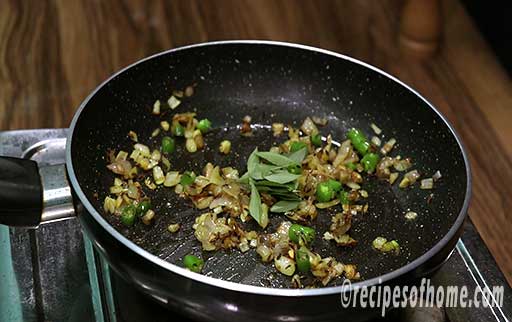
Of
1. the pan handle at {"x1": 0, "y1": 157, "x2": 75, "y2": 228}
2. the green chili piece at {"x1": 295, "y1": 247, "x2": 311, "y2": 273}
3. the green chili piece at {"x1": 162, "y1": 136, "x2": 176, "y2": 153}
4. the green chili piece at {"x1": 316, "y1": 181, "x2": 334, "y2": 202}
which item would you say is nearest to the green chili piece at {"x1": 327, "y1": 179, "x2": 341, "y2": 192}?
the green chili piece at {"x1": 316, "y1": 181, "x2": 334, "y2": 202}

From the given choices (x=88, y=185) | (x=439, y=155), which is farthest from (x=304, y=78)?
(x=88, y=185)

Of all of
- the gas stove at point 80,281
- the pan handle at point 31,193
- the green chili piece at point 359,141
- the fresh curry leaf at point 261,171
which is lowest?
the gas stove at point 80,281

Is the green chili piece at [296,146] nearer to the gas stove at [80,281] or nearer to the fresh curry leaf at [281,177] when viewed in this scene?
the fresh curry leaf at [281,177]

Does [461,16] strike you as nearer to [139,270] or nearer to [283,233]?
[283,233]

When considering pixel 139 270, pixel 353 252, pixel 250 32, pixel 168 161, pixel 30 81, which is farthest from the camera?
pixel 250 32

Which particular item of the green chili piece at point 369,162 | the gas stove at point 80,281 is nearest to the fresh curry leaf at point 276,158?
the green chili piece at point 369,162

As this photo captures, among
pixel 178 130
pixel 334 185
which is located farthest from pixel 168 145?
pixel 334 185
